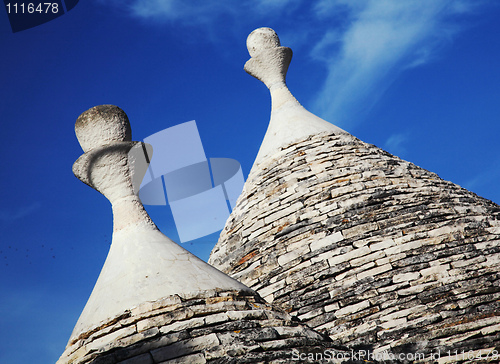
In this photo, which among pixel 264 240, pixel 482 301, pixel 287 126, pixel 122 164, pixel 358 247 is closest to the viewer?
Result: pixel 122 164

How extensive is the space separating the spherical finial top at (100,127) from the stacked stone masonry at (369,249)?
8.99 feet

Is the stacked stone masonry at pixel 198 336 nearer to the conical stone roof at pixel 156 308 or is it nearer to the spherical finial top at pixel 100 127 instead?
the conical stone roof at pixel 156 308

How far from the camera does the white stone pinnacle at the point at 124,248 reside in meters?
4.81

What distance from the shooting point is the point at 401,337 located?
6.46 metres

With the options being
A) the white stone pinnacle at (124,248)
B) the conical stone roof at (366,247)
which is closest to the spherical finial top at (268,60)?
the conical stone roof at (366,247)

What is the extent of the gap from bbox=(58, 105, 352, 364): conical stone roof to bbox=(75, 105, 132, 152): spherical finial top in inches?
4.8

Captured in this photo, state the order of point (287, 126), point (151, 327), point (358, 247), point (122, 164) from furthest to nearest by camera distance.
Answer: point (287, 126), point (358, 247), point (122, 164), point (151, 327)

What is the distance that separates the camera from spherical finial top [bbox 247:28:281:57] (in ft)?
35.3

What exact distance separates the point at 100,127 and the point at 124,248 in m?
1.47

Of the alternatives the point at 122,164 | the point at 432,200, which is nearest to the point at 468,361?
the point at 432,200

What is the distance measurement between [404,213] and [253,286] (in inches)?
88.5

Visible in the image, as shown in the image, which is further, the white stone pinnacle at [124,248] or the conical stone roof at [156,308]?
the white stone pinnacle at [124,248]

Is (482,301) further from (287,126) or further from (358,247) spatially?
(287,126)

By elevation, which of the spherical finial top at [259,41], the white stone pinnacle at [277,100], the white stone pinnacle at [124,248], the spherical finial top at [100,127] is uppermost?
the spherical finial top at [259,41]
